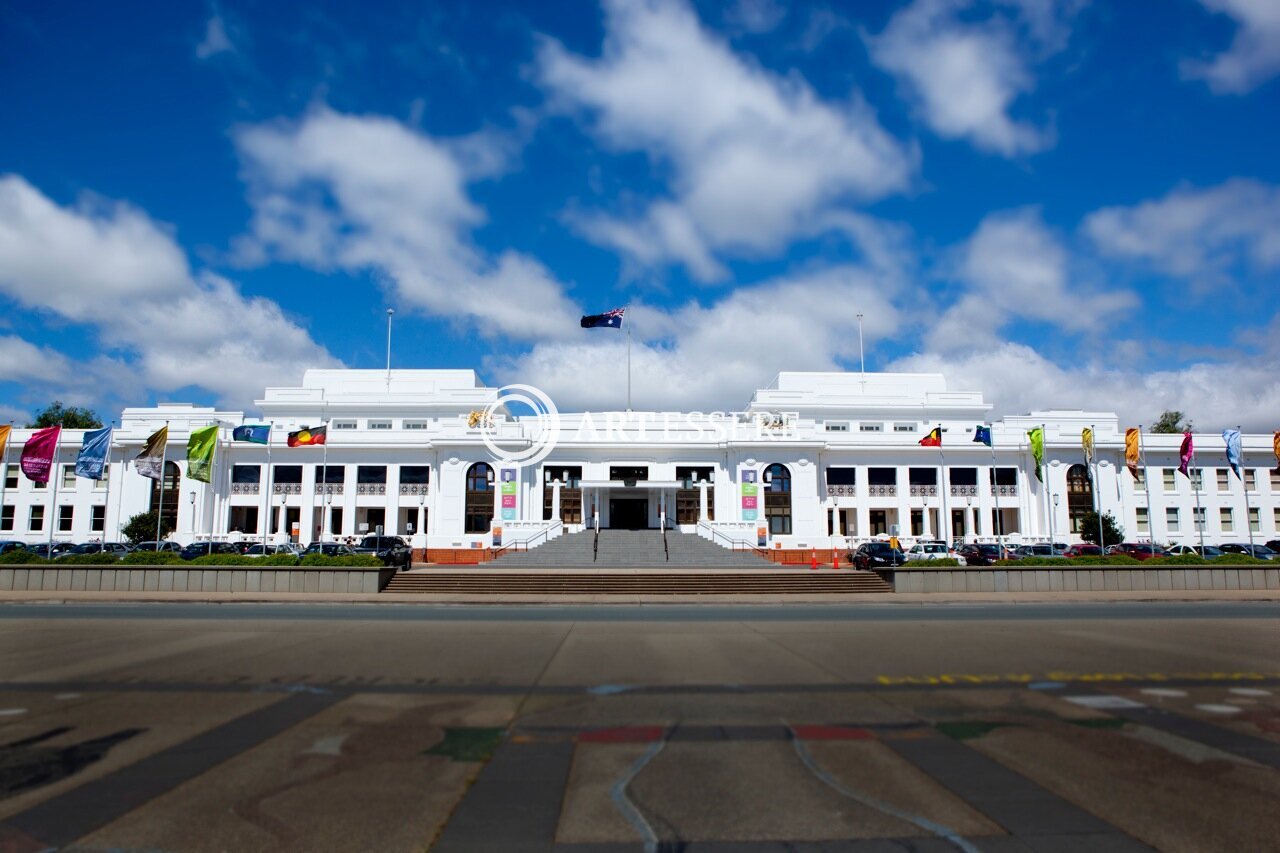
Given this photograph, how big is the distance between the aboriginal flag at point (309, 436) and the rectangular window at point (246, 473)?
11.2 metres

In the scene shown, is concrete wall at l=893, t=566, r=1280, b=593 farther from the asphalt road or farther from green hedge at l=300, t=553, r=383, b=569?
green hedge at l=300, t=553, r=383, b=569

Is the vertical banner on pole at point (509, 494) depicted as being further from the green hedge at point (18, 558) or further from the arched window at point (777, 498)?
the green hedge at point (18, 558)

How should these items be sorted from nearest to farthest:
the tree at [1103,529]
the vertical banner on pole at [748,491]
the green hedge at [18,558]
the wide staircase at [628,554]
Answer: the green hedge at [18,558], the wide staircase at [628,554], the vertical banner on pole at [748,491], the tree at [1103,529]

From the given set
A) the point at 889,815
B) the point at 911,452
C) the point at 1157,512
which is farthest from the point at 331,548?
the point at 1157,512

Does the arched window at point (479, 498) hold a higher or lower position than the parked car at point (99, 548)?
higher

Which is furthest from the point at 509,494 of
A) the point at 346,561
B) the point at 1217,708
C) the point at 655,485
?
the point at 1217,708

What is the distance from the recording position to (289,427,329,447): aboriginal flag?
4694 centimetres

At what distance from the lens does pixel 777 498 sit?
5578 centimetres

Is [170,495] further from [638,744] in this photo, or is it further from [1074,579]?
[638,744]

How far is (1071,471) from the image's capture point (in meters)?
59.1

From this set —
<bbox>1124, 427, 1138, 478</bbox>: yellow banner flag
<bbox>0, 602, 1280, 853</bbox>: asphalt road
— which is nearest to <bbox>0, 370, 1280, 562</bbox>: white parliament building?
<bbox>1124, 427, 1138, 478</bbox>: yellow banner flag

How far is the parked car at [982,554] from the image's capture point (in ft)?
143

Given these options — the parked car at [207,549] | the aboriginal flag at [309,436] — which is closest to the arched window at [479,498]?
the aboriginal flag at [309,436]

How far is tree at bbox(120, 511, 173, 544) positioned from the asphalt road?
45.2 meters
